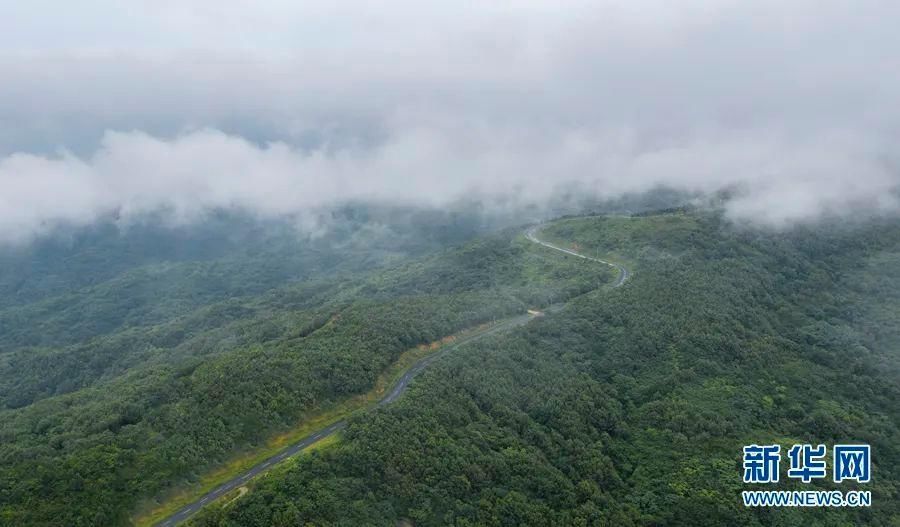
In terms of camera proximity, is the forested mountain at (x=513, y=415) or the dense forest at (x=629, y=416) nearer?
the forested mountain at (x=513, y=415)

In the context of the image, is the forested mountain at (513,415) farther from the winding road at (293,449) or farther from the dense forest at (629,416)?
the winding road at (293,449)

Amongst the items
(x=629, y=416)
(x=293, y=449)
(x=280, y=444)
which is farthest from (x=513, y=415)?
(x=280, y=444)

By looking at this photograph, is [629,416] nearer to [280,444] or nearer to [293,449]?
[293,449]

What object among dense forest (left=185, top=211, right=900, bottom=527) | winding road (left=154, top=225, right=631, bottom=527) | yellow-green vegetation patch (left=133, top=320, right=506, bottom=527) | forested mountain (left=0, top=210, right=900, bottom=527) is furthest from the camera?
dense forest (left=185, top=211, right=900, bottom=527)

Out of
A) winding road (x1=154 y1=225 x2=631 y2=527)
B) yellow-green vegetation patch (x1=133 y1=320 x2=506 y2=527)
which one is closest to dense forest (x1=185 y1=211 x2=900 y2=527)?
winding road (x1=154 y1=225 x2=631 y2=527)

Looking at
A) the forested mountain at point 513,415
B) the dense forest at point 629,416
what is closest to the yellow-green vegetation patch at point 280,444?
the forested mountain at point 513,415

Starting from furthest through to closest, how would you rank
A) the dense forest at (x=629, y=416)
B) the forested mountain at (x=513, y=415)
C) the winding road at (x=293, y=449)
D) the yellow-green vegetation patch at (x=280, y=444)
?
the dense forest at (x=629, y=416)
the forested mountain at (x=513, y=415)
the yellow-green vegetation patch at (x=280, y=444)
the winding road at (x=293, y=449)

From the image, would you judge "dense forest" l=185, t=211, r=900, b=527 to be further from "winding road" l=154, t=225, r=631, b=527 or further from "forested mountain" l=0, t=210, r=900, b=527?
"winding road" l=154, t=225, r=631, b=527

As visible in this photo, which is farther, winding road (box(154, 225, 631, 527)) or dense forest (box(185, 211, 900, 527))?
dense forest (box(185, 211, 900, 527))
